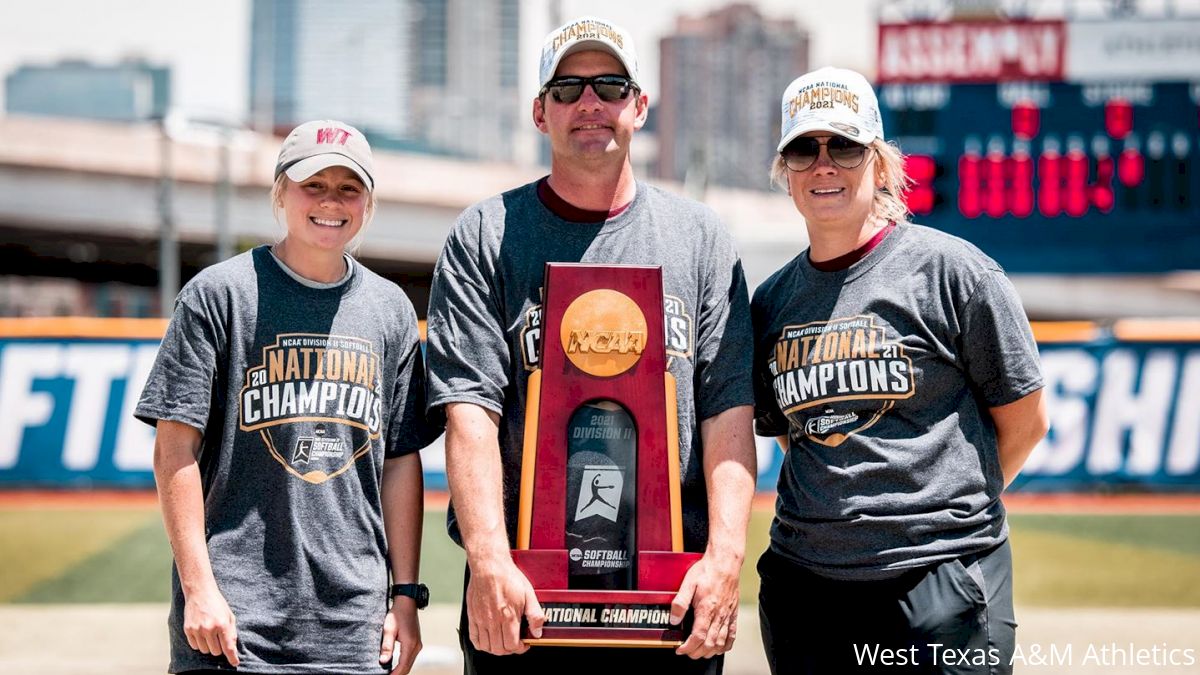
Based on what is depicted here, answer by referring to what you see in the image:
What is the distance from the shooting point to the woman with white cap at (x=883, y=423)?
127 inches

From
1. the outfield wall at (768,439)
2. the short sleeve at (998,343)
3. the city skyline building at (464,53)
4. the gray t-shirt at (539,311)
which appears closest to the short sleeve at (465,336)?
the gray t-shirt at (539,311)

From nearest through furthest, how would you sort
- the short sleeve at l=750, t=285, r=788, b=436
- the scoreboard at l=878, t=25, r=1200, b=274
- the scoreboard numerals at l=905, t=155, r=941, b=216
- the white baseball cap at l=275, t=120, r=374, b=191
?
the white baseball cap at l=275, t=120, r=374, b=191, the short sleeve at l=750, t=285, r=788, b=436, the scoreboard numerals at l=905, t=155, r=941, b=216, the scoreboard at l=878, t=25, r=1200, b=274

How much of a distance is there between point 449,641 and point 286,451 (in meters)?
3.88

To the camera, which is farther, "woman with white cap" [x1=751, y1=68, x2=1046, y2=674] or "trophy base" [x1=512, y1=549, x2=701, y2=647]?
"woman with white cap" [x1=751, y1=68, x2=1046, y2=674]

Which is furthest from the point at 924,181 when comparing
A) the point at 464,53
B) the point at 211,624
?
the point at 464,53

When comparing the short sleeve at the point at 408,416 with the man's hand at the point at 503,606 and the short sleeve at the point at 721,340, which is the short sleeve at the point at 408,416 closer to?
the man's hand at the point at 503,606

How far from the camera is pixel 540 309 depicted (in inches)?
128

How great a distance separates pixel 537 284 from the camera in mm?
3283

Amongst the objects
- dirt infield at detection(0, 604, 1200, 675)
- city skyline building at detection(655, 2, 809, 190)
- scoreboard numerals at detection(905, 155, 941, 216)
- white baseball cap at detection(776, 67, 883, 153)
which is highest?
city skyline building at detection(655, 2, 809, 190)

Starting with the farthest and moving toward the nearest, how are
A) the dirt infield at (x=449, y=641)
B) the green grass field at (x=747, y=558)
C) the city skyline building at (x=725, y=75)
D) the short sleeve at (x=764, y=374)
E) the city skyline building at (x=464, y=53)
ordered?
1. the city skyline building at (x=464, y=53)
2. the city skyline building at (x=725, y=75)
3. the green grass field at (x=747, y=558)
4. the dirt infield at (x=449, y=641)
5. the short sleeve at (x=764, y=374)

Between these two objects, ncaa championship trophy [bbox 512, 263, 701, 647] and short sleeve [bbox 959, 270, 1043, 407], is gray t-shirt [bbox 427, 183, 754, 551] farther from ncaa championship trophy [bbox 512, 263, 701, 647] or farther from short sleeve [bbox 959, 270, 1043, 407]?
short sleeve [bbox 959, 270, 1043, 407]

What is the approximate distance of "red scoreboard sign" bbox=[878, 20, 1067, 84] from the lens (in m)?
16.7

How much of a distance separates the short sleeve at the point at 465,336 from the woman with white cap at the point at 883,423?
731 mm

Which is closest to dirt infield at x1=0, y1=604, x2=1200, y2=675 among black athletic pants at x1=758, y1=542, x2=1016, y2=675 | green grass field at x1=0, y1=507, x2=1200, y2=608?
green grass field at x1=0, y1=507, x2=1200, y2=608
